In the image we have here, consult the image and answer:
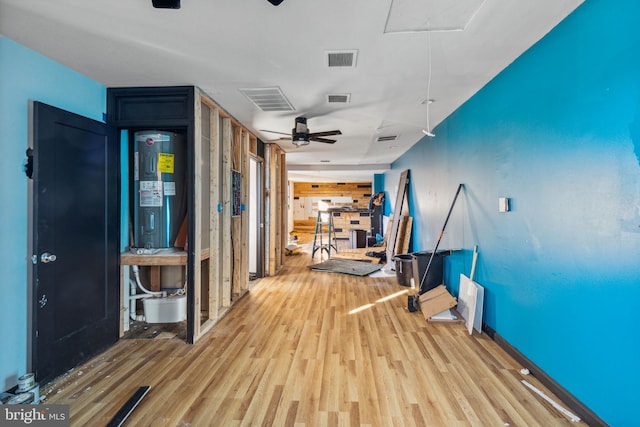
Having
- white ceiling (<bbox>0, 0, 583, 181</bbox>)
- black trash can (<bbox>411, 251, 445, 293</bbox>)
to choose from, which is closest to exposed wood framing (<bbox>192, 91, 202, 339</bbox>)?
white ceiling (<bbox>0, 0, 583, 181</bbox>)

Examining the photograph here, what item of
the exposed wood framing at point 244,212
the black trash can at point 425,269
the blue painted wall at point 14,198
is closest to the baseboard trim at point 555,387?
the black trash can at point 425,269

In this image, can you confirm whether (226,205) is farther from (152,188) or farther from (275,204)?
(275,204)

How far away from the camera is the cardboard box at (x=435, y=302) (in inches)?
135

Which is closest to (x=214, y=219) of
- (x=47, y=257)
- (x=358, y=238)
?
(x=47, y=257)

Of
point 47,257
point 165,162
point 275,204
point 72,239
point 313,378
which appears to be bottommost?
point 313,378

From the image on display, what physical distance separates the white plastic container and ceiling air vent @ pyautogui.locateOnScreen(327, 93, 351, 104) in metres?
2.69

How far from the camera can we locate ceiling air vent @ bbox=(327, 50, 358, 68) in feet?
7.57

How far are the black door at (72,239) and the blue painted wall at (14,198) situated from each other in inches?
3.2

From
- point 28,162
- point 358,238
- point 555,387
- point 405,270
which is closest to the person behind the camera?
point 555,387

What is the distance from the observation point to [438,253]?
411cm

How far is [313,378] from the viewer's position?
7.50 ft

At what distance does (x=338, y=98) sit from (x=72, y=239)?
9.20 feet

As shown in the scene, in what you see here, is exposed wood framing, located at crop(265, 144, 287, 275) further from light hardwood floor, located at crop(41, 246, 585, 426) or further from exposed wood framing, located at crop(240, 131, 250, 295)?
light hardwood floor, located at crop(41, 246, 585, 426)

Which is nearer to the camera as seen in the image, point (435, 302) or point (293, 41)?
point (293, 41)
